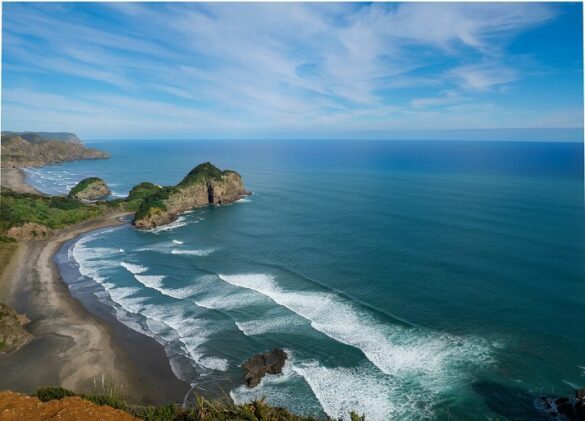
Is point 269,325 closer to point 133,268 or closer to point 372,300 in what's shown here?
point 372,300

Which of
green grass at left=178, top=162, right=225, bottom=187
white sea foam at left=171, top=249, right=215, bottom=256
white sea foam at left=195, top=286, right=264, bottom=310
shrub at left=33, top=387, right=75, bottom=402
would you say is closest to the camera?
shrub at left=33, top=387, right=75, bottom=402

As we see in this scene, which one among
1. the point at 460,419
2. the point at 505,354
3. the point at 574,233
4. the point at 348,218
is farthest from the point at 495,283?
the point at 348,218

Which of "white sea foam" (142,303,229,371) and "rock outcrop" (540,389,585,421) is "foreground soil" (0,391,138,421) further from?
"rock outcrop" (540,389,585,421)

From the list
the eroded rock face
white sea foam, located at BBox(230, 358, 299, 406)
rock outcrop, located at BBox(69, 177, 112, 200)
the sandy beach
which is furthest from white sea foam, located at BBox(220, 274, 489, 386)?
rock outcrop, located at BBox(69, 177, 112, 200)

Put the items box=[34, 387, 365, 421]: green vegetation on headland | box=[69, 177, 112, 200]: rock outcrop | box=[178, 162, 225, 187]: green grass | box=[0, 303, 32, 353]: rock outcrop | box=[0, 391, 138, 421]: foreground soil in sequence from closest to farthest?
box=[0, 391, 138, 421]: foreground soil
box=[34, 387, 365, 421]: green vegetation on headland
box=[0, 303, 32, 353]: rock outcrop
box=[178, 162, 225, 187]: green grass
box=[69, 177, 112, 200]: rock outcrop

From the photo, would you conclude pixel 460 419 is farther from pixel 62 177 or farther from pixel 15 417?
pixel 62 177

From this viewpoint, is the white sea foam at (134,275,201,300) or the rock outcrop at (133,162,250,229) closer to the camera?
the white sea foam at (134,275,201,300)
